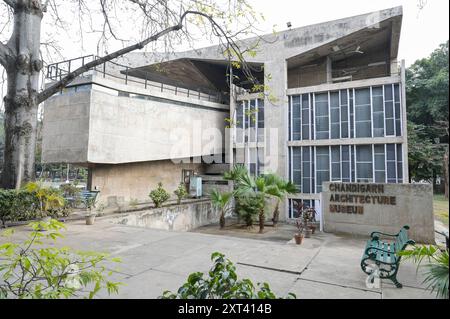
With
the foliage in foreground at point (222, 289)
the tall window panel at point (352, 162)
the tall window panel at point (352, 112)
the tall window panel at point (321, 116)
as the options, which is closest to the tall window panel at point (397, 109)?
the tall window panel at point (352, 112)

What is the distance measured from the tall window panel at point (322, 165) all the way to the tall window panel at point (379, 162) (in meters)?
2.55

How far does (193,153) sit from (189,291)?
16.9m

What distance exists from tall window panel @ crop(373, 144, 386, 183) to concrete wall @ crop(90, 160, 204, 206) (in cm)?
1206

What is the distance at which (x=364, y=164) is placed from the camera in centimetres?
1666

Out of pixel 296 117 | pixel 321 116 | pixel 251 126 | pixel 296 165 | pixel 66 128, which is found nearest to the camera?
pixel 66 128

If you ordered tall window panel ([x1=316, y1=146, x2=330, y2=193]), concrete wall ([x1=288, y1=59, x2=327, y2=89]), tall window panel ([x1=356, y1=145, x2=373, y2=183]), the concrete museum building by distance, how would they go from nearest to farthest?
the concrete museum building
tall window panel ([x1=356, y1=145, x2=373, y2=183])
tall window panel ([x1=316, y1=146, x2=330, y2=193])
concrete wall ([x1=288, y1=59, x2=327, y2=89])

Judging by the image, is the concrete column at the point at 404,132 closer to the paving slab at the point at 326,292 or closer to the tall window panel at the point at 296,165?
the tall window panel at the point at 296,165

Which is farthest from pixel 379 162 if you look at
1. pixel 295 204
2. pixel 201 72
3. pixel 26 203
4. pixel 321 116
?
pixel 26 203

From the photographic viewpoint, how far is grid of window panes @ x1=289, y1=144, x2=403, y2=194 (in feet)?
52.5

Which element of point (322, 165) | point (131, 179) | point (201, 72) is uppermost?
point (201, 72)

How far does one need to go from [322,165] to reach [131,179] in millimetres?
11406

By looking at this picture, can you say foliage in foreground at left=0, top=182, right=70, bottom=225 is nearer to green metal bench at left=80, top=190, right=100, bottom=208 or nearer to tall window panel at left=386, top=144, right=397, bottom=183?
green metal bench at left=80, top=190, right=100, bottom=208

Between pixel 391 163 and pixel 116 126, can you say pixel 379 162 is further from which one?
pixel 116 126

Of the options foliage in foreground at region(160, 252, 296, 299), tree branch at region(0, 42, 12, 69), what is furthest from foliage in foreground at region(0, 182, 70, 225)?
foliage in foreground at region(160, 252, 296, 299)
